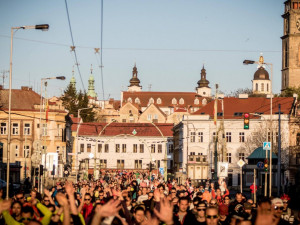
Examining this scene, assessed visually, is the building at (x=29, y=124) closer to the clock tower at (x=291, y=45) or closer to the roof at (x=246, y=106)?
the roof at (x=246, y=106)

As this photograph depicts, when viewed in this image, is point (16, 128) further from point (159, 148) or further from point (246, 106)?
point (159, 148)

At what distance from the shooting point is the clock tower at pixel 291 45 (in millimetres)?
162387

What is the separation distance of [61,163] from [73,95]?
87590mm

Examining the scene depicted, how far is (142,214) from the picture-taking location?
14.1 metres

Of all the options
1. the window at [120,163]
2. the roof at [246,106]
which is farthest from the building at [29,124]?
the window at [120,163]

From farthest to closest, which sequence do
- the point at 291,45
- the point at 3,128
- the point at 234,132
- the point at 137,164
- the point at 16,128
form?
the point at 291,45 → the point at 137,164 → the point at 234,132 → the point at 3,128 → the point at 16,128

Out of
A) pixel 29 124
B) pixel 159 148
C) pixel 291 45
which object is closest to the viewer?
pixel 29 124

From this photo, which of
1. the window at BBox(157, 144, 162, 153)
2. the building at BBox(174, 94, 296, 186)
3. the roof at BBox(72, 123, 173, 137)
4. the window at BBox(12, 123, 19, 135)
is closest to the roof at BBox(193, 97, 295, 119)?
the building at BBox(174, 94, 296, 186)

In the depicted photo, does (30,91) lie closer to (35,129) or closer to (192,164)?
(35,129)

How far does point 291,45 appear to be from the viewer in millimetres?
162500

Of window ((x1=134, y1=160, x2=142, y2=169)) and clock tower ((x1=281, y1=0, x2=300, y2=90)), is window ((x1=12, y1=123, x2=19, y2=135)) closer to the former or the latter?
window ((x1=134, y1=160, x2=142, y2=169))

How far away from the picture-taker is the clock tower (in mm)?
162387

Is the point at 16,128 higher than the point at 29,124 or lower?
lower

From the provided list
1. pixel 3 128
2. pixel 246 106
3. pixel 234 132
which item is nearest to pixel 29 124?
pixel 3 128
